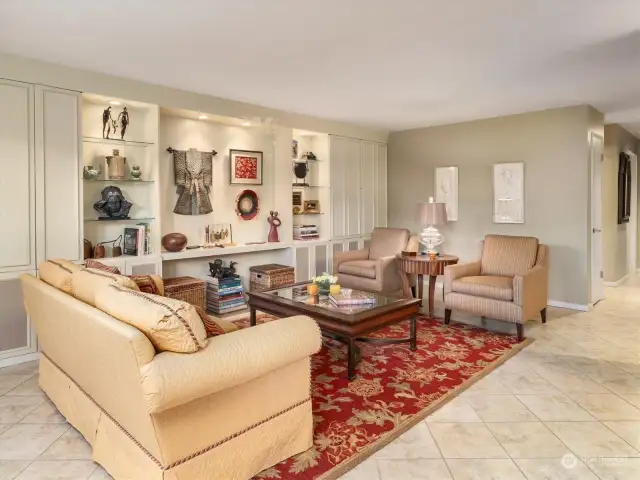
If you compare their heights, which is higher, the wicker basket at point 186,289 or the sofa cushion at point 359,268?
the sofa cushion at point 359,268

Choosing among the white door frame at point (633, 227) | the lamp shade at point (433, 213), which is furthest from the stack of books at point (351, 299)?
the white door frame at point (633, 227)

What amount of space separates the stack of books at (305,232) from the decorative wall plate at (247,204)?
0.64 metres

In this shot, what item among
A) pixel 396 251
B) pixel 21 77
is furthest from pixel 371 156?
pixel 21 77

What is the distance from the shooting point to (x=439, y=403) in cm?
276

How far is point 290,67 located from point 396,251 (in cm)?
275

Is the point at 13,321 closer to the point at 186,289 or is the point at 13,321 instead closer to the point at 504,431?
the point at 186,289

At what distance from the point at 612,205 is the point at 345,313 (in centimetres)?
544

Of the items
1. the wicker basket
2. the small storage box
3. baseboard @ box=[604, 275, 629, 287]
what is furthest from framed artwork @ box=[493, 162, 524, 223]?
the wicker basket

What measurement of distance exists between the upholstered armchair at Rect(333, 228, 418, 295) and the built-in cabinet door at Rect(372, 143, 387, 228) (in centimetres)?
106

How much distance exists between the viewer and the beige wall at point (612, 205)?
6387 millimetres

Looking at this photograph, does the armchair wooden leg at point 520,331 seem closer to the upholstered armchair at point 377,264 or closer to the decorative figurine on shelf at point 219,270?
the upholstered armchair at point 377,264

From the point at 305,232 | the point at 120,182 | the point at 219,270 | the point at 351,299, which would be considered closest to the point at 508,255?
the point at 351,299

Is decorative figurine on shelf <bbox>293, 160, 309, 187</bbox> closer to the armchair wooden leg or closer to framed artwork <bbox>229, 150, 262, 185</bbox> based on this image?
framed artwork <bbox>229, 150, 262, 185</bbox>

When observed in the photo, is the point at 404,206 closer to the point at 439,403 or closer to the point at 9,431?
the point at 439,403
